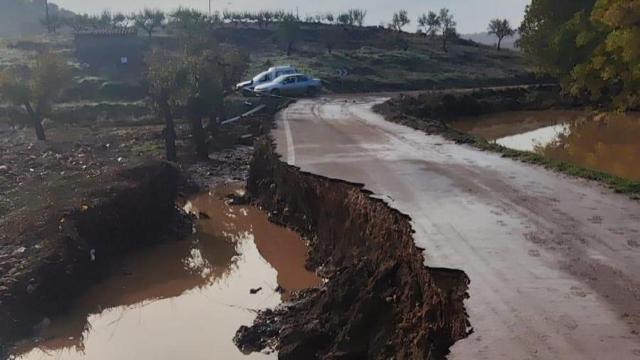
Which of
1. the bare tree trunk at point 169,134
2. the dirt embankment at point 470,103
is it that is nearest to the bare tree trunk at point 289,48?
the dirt embankment at point 470,103

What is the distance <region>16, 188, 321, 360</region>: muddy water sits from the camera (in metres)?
10.7

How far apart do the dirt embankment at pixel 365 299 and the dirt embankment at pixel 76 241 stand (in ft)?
13.1

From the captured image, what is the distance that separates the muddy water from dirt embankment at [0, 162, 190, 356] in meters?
0.37

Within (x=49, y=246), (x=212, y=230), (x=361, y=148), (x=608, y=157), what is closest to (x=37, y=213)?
(x=49, y=246)

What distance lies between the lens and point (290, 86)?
124 ft

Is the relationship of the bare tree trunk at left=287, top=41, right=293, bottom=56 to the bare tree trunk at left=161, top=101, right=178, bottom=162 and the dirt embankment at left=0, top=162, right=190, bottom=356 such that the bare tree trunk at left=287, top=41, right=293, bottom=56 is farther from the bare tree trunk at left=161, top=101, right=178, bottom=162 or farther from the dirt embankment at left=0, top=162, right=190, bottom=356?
the dirt embankment at left=0, top=162, right=190, bottom=356

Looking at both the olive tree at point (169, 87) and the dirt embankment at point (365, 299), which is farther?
the olive tree at point (169, 87)

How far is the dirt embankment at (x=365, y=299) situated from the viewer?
24.4 feet

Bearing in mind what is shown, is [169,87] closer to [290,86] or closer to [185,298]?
[185,298]

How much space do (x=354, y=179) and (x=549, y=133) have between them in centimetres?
1894

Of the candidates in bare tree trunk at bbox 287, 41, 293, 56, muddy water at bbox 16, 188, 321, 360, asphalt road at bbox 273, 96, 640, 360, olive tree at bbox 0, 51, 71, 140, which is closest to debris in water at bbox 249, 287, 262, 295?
muddy water at bbox 16, 188, 321, 360

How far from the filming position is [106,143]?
90.6 ft

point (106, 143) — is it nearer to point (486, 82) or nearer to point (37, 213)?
point (37, 213)

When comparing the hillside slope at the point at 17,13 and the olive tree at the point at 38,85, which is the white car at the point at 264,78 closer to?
the olive tree at the point at 38,85
